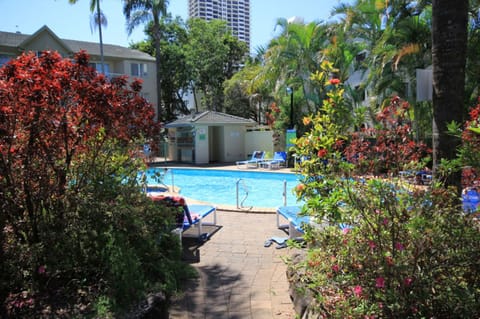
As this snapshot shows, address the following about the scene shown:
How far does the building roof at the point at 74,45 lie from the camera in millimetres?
24734

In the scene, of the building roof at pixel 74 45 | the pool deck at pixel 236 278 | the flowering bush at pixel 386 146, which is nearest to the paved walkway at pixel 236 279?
the pool deck at pixel 236 278

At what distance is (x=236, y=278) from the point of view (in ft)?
15.6

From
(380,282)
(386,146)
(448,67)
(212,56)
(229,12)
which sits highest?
(229,12)

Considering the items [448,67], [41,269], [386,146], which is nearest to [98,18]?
[386,146]

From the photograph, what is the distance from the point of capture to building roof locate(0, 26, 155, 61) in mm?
24734

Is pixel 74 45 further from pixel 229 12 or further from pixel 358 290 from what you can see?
pixel 229 12

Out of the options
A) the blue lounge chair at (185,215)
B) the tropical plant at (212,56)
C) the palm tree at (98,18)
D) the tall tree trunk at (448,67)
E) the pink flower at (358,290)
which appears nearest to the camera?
the pink flower at (358,290)

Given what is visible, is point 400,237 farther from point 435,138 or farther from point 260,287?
point 260,287

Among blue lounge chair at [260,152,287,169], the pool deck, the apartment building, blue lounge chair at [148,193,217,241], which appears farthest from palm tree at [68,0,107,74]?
the pool deck

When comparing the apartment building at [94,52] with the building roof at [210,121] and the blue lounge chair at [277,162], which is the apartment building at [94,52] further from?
the blue lounge chair at [277,162]

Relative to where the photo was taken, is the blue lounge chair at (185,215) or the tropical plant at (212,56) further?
the tropical plant at (212,56)

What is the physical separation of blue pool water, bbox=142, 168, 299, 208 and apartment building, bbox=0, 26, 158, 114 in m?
9.44

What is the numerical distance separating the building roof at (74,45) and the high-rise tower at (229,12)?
2358 inches

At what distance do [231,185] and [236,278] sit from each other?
11.2 meters
